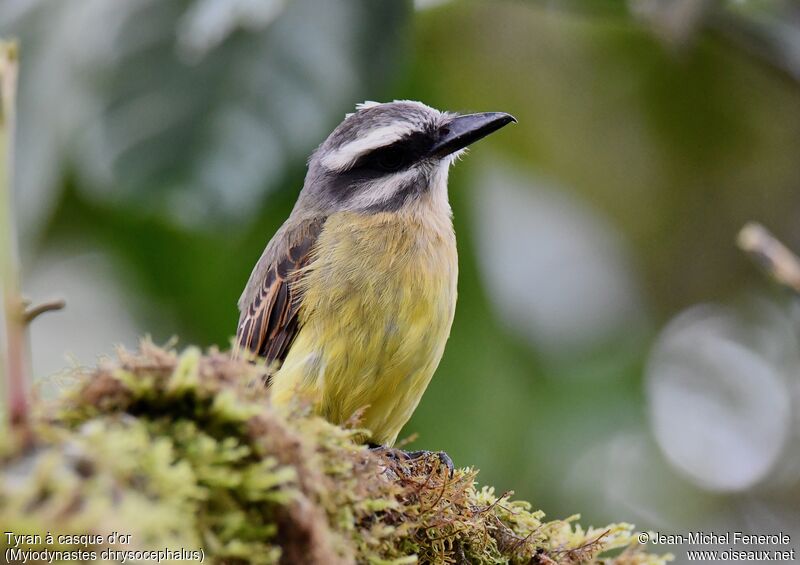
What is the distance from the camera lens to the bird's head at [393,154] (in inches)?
205

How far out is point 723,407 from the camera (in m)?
9.39

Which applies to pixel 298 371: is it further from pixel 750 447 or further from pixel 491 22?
pixel 750 447

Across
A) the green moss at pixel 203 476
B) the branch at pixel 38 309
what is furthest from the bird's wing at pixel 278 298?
the branch at pixel 38 309

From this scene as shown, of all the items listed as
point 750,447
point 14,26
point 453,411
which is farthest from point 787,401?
point 14,26

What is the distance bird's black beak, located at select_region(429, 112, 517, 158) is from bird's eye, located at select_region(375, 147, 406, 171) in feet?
0.52

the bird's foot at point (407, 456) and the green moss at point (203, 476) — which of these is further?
the bird's foot at point (407, 456)

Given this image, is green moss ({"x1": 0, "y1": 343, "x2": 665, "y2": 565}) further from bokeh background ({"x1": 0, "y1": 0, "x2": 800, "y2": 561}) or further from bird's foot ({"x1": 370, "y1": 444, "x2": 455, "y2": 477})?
bokeh background ({"x1": 0, "y1": 0, "x2": 800, "y2": 561})

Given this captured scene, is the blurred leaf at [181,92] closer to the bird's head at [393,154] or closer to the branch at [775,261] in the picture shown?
the bird's head at [393,154]

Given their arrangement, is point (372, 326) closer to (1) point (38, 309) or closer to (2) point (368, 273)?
(2) point (368, 273)

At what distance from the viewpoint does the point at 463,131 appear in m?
5.17

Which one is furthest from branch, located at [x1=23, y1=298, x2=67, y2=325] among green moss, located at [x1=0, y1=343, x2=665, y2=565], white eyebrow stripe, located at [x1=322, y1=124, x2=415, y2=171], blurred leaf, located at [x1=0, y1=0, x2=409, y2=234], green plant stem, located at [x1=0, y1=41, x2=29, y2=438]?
blurred leaf, located at [x1=0, y1=0, x2=409, y2=234]

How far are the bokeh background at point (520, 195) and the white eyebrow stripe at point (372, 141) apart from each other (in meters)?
0.61

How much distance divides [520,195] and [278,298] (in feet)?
9.93

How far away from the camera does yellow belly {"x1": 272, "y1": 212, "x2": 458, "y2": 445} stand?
433 cm
